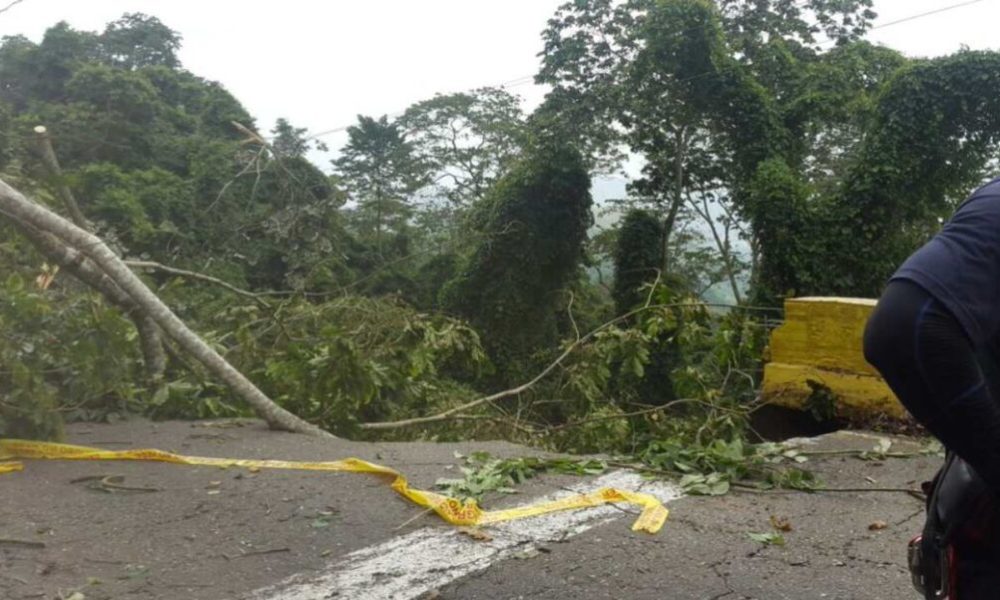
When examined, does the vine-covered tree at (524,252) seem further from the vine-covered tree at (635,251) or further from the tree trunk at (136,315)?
the tree trunk at (136,315)

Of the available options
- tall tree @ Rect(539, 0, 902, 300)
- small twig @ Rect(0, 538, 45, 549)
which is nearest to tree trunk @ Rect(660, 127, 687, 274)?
tall tree @ Rect(539, 0, 902, 300)

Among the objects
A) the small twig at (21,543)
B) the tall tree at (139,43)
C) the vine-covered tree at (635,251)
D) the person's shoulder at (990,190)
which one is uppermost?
the tall tree at (139,43)

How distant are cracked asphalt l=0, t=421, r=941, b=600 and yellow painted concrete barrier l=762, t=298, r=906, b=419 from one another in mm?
1014

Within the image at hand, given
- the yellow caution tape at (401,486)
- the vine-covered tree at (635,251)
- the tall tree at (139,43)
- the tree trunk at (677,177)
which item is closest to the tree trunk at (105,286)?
the yellow caution tape at (401,486)

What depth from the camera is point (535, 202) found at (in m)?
17.5

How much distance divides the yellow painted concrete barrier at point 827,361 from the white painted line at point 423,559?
257 centimetres

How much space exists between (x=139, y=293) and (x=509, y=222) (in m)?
12.3

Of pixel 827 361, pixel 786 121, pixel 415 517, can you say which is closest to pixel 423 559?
pixel 415 517

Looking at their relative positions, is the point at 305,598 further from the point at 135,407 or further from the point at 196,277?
A: the point at 196,277

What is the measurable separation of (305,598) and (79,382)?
2.99 meters

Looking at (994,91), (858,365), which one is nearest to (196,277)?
(858,365)

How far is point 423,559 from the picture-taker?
313cm

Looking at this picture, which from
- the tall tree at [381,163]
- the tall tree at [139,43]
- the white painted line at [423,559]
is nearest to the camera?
the white painted line at [423,559]

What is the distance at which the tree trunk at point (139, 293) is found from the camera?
16.1 feet
